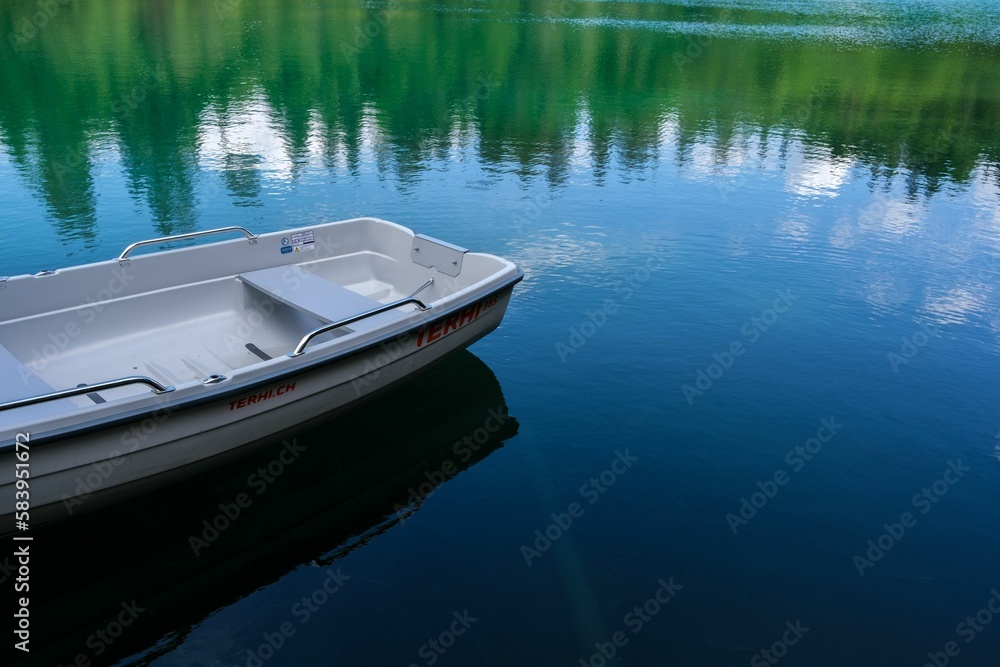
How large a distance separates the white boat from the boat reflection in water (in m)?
0.56

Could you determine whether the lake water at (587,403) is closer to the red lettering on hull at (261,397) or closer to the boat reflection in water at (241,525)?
the boat reflection in water at (241,525)

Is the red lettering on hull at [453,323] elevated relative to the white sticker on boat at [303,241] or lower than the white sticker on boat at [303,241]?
lower

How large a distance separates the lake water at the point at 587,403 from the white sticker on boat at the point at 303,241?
247 centimetres

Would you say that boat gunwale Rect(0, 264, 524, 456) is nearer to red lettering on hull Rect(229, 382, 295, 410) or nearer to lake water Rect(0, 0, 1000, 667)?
red lettering on hull Rect(229, 382, 295, 410)

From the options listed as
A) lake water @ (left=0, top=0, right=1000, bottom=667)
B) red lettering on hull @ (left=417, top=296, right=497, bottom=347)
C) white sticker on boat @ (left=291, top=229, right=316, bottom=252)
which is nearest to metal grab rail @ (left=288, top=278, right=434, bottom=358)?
red lettering on hull @ (left=417, top=296, right=497, bottom=347)

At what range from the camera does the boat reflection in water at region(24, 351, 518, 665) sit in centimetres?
684

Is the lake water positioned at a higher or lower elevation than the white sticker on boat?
lower

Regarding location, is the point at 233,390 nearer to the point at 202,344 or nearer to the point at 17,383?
the point at 17,383

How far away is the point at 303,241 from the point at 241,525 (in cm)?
444

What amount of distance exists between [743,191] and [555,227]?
19.1 feet

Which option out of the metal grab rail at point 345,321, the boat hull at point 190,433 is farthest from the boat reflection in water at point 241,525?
the metal grab rail at point 345,321

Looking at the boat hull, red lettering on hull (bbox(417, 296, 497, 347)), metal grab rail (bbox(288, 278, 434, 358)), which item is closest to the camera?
the boat hull

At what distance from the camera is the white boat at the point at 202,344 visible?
6.81 m

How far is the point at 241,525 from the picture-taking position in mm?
7969
